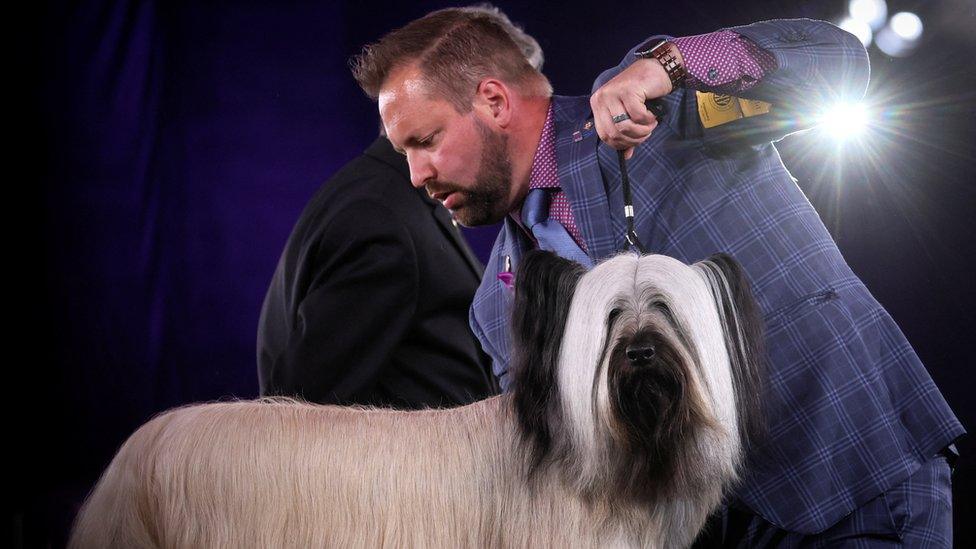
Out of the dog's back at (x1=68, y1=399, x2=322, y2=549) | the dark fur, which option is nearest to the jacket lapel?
the dark fur

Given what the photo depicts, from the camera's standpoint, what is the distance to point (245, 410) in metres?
1.91

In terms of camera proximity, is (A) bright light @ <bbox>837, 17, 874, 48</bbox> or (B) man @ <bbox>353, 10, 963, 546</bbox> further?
(A) bright light @ <bbox>837, 17, 874, 48</bbox>

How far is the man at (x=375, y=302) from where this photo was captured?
2553 millimetres

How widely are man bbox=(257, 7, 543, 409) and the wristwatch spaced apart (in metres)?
0.84

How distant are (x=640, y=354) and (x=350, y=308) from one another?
1.20 metres

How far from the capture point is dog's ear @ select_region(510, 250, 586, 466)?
1.71 meters

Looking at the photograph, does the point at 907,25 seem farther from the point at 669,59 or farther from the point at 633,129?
the point at 633,129

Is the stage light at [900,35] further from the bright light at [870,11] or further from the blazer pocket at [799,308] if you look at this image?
the blazer pocket at [799,308]

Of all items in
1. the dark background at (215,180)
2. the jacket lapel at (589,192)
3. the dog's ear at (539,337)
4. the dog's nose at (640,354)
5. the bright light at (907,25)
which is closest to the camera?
the dog's nose at (640,354)

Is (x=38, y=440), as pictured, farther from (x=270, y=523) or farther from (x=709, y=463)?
(x=709, y=463)

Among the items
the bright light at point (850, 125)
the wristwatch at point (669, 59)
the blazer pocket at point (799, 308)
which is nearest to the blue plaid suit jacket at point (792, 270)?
the blazer pocket at point (799, 308)

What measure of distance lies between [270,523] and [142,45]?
266cm

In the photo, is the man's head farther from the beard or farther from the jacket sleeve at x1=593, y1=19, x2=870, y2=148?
the jacket sleeve at x1=593, y1=19, x2=870, y2=148

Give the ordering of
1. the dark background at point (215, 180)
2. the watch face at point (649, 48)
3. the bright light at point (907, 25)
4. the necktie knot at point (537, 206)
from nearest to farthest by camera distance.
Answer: the watch face at point (649, 48) → the necktie knot at point (537, 206) → the dark background at point (215, 180) → the bright light at point (907, 25)
